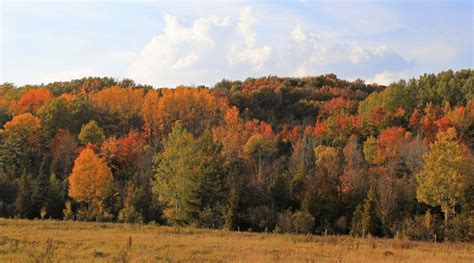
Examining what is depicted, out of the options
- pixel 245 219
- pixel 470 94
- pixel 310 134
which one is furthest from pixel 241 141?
pixel 470 94

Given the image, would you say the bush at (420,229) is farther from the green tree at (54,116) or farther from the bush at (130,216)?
the green tree at (54,116)

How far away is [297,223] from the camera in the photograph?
148 ft

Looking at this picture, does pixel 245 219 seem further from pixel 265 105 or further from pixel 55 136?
pixel 265 105

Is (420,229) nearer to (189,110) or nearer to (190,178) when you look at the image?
(190,178)

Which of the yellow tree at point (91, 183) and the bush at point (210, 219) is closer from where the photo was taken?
the bush at point (210, 219)

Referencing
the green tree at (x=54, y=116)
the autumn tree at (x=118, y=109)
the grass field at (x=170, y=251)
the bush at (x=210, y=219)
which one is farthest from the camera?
the autumn tree at (x=118, y=109)

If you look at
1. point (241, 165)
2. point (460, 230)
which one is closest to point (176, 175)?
point (241, 165)

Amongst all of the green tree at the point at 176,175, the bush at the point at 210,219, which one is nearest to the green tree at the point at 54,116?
the green tree at the point at 176,175

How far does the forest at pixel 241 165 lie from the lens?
47.7m

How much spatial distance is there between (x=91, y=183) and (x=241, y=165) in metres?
24.5

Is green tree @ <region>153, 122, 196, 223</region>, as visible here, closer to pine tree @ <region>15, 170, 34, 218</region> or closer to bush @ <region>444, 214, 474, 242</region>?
pine tree @ <region>15, 170, 34, 218</region>

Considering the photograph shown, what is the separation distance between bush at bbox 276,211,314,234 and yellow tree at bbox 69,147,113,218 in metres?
19.6

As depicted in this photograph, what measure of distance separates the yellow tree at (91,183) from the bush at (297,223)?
772 inches

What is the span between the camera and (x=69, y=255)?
19.6 metres
